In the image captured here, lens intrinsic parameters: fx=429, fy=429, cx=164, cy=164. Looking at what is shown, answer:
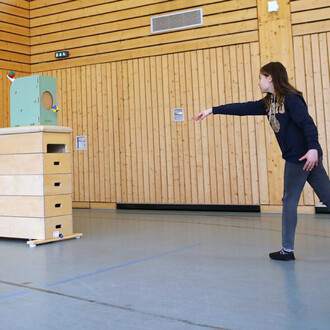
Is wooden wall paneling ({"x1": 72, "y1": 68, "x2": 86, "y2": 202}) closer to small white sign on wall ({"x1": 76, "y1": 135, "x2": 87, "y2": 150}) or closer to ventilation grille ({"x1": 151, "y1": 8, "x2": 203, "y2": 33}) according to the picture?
small white sign on wall ({"x1": 76, "y1": 135, "x2": 87, "y2": 150})

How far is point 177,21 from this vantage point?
6605 millimetres

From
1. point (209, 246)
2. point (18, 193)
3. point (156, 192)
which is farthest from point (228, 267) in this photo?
point (156, 192)

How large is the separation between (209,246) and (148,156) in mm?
3434

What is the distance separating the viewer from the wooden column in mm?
5824

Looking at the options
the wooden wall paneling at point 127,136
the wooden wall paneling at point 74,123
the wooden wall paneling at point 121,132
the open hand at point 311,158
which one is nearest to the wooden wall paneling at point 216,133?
the wooden wall paneling at point 127,136

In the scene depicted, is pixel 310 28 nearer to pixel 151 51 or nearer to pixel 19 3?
pixel 151 51

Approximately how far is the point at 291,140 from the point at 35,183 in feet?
7.57

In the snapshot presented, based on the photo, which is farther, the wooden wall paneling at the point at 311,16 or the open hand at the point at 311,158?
the wooden wall paneling at the point at 311,16

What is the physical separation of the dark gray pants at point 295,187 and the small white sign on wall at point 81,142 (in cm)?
499

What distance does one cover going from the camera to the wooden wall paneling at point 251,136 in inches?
241

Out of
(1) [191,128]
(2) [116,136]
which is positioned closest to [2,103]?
(2) [116,136]

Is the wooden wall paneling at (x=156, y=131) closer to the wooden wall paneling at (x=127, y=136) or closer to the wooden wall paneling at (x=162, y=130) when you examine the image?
the wooden wall paneling at (x=162, y=130)

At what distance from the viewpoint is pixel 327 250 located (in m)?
3.23

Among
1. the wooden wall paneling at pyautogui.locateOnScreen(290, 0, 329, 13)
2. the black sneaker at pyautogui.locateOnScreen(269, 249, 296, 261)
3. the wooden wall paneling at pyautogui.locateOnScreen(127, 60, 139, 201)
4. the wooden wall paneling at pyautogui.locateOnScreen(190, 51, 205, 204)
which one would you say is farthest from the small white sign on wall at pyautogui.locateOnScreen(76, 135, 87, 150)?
the black sneaker at pyautogui.locateOnScreen(269, 249, 296, 261)
